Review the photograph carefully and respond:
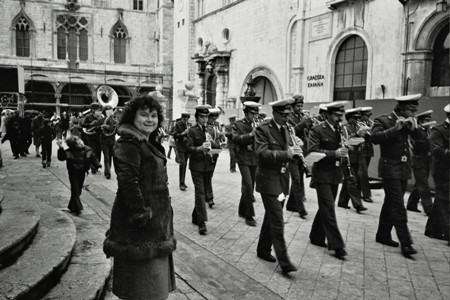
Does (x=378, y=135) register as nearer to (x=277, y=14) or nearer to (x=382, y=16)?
(x=382, y=16)

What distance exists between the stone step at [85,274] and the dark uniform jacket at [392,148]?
159 inches

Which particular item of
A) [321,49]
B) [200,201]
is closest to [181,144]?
[200,201]

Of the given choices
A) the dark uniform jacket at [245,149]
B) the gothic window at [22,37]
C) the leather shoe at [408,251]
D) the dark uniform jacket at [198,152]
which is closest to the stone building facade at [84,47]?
the gothic window at [22,37]

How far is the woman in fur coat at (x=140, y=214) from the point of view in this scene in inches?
120

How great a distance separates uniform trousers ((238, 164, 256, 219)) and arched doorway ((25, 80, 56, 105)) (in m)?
34.4

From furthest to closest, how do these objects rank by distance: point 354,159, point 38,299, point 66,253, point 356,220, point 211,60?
point 211,60, point 354,159, point 356,220, point 66,253, point 38,299

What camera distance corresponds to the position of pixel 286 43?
65.2 feet

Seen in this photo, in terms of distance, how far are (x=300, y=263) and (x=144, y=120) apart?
3.19m

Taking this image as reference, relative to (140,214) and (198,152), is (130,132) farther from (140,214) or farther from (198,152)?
(198,152)

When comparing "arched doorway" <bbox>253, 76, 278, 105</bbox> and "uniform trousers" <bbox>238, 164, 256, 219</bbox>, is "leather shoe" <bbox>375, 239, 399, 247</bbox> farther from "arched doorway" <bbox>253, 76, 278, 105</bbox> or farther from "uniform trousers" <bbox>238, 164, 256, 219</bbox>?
"arched doorway" <bbox>253, 76, 278, 105</bbox>

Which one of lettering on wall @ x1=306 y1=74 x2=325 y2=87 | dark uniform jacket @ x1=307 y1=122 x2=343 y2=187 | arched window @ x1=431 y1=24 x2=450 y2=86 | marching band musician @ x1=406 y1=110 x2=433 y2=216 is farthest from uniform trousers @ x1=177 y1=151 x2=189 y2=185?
lettering on wall @ x1=306 y1=74 x2=325 y2=87

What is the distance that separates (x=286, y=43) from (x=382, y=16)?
5.98 m

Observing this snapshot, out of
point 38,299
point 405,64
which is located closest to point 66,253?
point 38,299

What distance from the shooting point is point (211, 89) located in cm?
2825
